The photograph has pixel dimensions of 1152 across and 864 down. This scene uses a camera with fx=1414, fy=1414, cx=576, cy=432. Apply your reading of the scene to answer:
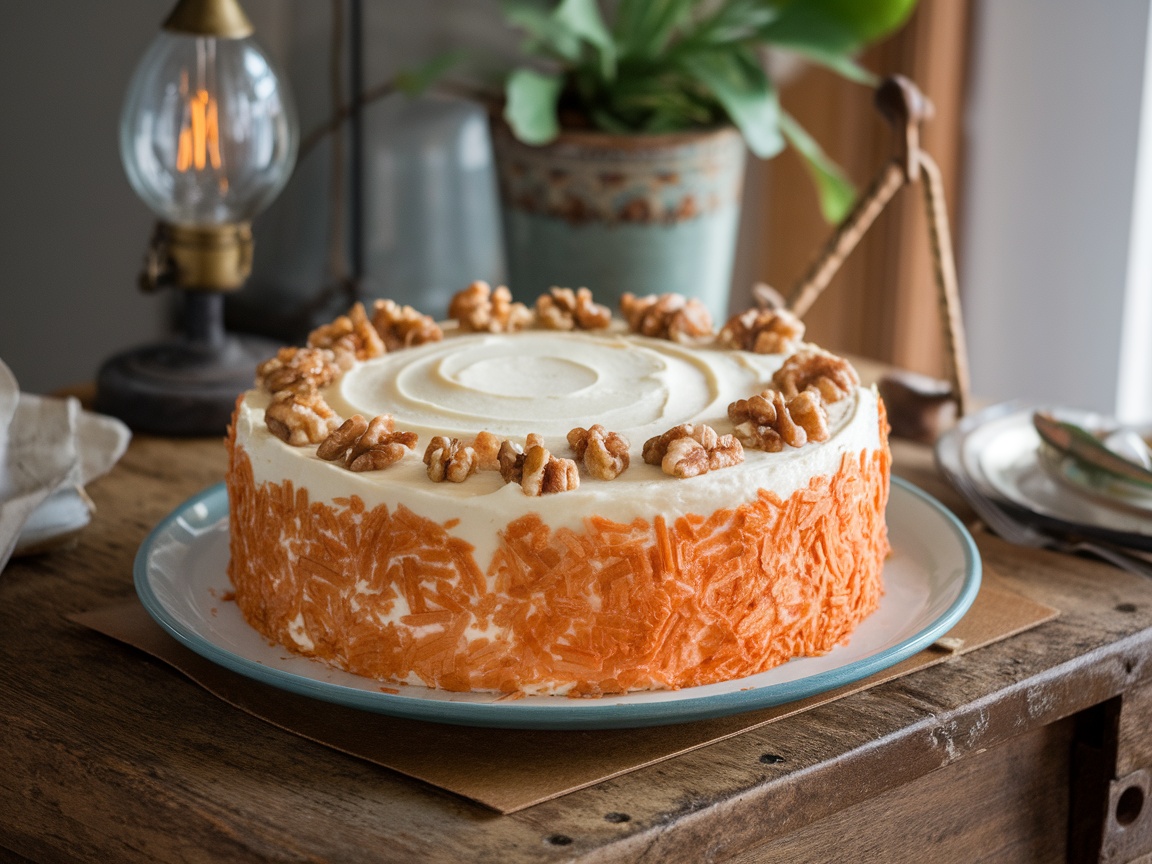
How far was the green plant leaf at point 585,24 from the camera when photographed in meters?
2.00

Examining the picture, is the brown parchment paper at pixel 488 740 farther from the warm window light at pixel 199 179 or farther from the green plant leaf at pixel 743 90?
the green plant leaf at pixel 743 90

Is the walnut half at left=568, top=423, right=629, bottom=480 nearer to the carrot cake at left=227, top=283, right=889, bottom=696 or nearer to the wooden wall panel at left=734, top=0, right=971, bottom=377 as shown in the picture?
the carrot cake at left=227, top=283, right=889, bottom=696

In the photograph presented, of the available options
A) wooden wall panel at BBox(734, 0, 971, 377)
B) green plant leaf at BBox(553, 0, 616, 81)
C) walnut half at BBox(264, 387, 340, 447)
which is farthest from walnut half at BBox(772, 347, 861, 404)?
wooden wall panel at BBox(734, 0, 971, 377)

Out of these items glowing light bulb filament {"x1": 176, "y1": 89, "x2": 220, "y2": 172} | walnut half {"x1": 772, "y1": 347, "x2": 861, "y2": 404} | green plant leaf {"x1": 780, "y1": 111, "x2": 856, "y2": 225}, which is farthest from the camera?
green plant leaf {"x1": 780, "y1": 111, "x2": 856, "y2": 225}

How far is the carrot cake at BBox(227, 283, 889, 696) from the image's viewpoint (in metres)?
0.93

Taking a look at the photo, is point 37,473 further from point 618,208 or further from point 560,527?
point 618,208

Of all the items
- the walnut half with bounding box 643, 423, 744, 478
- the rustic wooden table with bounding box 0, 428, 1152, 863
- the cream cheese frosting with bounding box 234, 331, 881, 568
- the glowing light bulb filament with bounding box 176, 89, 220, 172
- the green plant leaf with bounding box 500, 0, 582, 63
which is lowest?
the rustic wooden table with bounding box 0, 428, 1152, 863

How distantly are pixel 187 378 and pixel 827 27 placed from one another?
1.05 meters

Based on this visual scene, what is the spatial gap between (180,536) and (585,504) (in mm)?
437

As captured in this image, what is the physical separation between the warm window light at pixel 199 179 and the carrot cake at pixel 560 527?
21.3 inches

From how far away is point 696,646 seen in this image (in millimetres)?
957

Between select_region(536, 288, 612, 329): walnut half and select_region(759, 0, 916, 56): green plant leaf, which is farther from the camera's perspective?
select_region(759, 0, 916, 56): green plant leaf

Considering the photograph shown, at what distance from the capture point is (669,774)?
90 cm

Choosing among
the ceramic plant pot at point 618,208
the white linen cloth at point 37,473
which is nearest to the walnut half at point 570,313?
the white linen cloth at point 37,473
